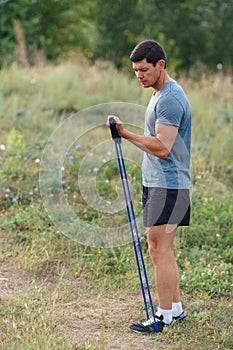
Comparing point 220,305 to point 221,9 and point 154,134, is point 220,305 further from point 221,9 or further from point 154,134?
point 221,9

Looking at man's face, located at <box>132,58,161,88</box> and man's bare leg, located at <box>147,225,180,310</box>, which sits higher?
man's face, located at <box>132,58,161,88</box>

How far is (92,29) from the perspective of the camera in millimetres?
14016

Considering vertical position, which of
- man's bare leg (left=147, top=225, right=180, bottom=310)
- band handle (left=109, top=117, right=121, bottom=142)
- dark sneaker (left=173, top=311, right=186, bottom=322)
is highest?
band handle (left=109, top=117, right=121, bottom=142)

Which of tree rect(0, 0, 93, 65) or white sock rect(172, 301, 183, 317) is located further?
tree rect(0, 0, 93, 65)

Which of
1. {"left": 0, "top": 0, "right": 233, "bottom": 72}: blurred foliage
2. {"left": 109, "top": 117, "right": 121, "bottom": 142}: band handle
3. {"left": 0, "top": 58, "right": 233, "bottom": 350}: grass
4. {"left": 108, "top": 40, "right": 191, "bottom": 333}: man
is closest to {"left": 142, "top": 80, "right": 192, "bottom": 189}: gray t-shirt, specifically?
{"left": 108, "top": 40, "right": 191, "bottom": 333}: man

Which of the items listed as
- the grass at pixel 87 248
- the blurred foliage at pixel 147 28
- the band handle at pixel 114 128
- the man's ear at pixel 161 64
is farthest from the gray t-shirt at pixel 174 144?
the blurred foliage at pixel 147 28

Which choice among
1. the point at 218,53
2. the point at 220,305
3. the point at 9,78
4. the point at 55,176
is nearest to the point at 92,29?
the point at 218,53

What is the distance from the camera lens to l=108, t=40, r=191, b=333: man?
3.71 metres

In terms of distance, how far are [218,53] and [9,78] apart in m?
6.61

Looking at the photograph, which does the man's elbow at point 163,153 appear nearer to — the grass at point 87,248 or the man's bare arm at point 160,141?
the man's bare arm at point 160,141

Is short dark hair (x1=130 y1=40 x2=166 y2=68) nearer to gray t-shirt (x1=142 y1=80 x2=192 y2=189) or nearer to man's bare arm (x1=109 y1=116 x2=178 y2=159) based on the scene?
gray t-shirt (x1=142 y1=80 x2=192 y2=189)

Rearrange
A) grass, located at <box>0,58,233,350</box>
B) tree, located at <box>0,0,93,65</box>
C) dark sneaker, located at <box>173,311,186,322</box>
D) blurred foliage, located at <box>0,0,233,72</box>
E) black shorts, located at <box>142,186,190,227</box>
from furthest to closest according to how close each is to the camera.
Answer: blurred foliage, located at <box>0,0,233,72</box> < tree, located at <box>0,0,93,65</box> < dark sneaker, located at <box>173,311,186,322</box> < grass, located at <box>0,58,233,350</box> < black shorts, located at <box>142,186,190,227</box>

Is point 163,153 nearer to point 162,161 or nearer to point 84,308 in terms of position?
point 162,161

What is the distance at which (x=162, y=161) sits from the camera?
3.88 m
